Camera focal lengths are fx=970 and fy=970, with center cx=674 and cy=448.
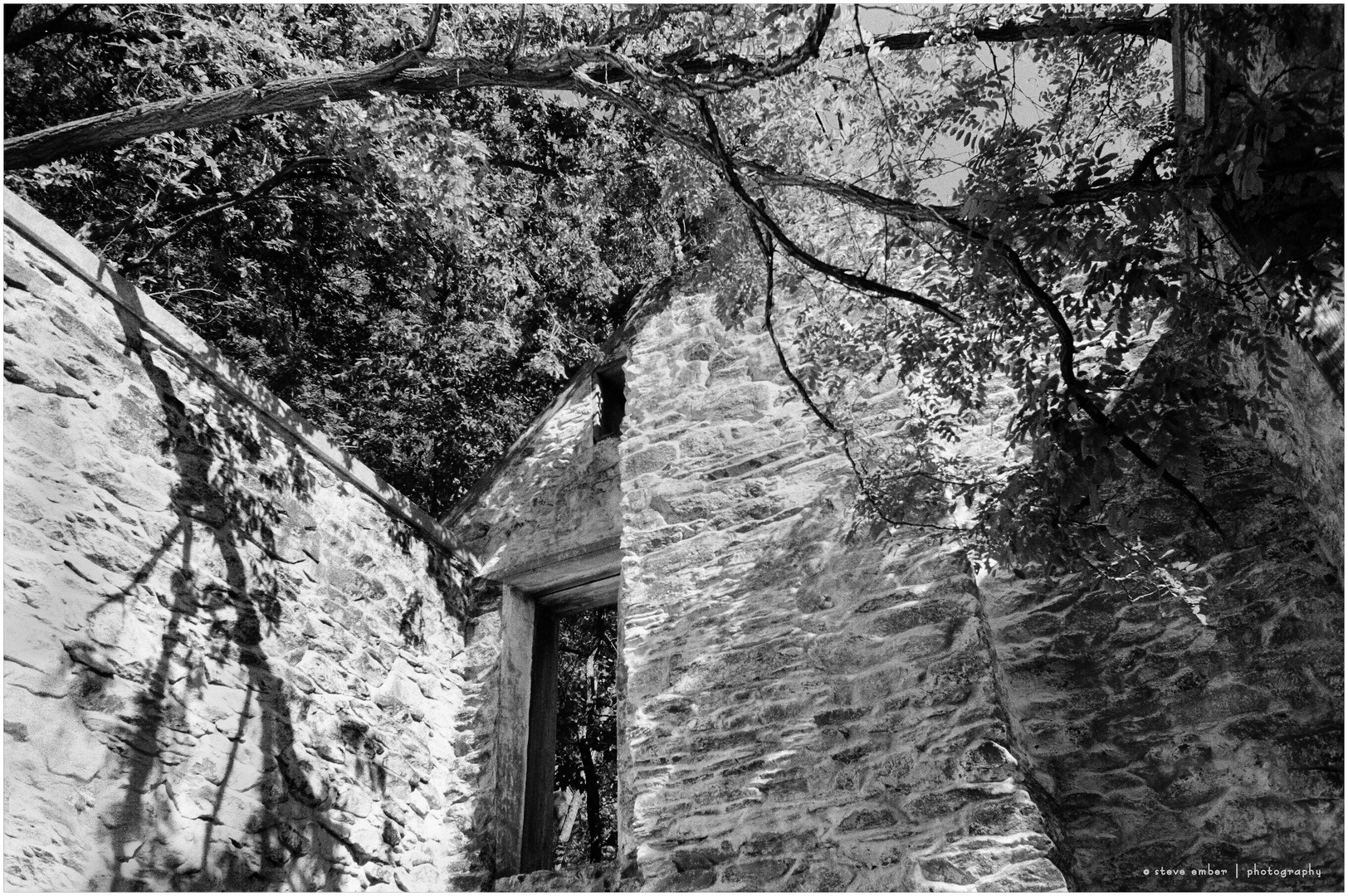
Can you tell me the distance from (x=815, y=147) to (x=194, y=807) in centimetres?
397

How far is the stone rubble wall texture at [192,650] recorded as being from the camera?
3.44 meters

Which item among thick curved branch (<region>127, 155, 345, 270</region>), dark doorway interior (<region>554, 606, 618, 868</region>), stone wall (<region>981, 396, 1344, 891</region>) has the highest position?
thick curved branch (<region>127, 155, 345, 270</region>)

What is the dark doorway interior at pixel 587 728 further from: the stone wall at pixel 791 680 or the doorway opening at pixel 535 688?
the stone wall at pixel 791 680

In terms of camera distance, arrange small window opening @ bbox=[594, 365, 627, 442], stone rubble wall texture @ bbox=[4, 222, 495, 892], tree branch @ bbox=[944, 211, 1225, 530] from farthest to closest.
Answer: small window opening @ bbox=[594, 365, 627, 442], stone rubble wall texture @ bbox=[4, 222, 495, 892], tree branch @ bbox=[944, 211, 1225, 530]

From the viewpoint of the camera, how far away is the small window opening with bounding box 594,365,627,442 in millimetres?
6191

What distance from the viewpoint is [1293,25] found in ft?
8.98

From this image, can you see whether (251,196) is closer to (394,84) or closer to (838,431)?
(394,84)

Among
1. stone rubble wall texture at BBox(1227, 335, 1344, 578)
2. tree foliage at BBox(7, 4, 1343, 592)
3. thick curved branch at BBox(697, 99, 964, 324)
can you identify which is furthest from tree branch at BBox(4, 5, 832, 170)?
stone rubble wall texture at BBox(1227, 335, 1344, 578)

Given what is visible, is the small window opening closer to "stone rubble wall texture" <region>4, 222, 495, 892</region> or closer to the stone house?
the stone house

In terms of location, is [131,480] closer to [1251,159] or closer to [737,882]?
[737,882]

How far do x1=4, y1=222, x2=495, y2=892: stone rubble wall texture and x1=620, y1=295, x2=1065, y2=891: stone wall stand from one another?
1313 mm

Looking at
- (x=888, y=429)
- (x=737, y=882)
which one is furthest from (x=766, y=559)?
(x=737, y=882)

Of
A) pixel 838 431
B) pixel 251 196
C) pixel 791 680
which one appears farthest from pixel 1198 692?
pixel 251 196

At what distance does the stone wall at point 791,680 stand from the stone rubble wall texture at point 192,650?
131 cm
